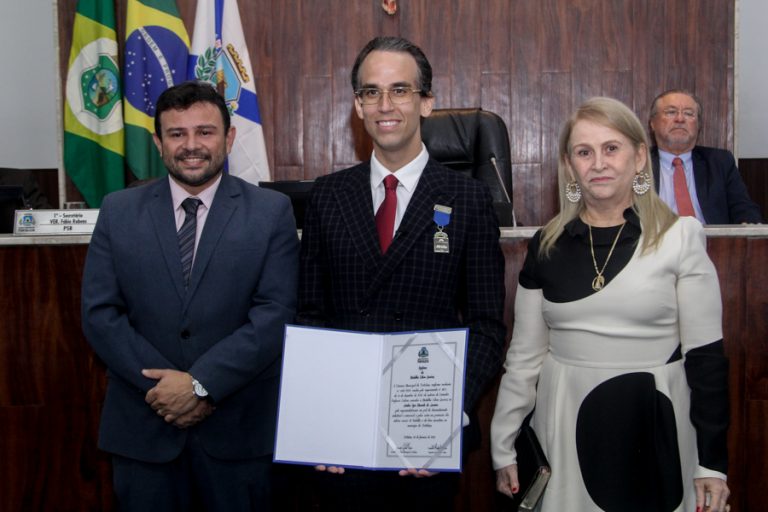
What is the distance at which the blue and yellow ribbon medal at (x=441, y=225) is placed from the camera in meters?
1.77

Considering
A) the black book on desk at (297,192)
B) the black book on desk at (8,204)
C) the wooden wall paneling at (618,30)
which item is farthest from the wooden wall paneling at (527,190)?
the black book on desk at (8,204)

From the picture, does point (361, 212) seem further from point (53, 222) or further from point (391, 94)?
point (53, 222)

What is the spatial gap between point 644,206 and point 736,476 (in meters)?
0.95

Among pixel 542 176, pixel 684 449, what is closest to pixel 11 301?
pixel 684 449

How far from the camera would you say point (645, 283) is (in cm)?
168

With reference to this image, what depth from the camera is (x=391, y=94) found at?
176 centimetres

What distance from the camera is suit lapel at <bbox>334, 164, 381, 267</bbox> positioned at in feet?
5.79

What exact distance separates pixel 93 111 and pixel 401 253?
3309 mm

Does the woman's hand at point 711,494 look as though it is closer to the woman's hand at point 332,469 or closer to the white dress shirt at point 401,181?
the woman's hand at point 332,469

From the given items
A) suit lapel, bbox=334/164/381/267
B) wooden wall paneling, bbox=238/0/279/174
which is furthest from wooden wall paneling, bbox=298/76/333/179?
suit lapel, bbox=334/164/381/267

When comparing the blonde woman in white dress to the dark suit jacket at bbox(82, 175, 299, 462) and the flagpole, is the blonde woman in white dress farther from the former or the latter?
the flagpole

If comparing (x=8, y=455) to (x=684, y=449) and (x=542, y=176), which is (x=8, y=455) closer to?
(x=684, y=449)

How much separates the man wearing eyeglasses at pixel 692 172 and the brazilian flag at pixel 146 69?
2.69 m

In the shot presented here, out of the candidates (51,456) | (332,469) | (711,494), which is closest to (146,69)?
(51,456)
